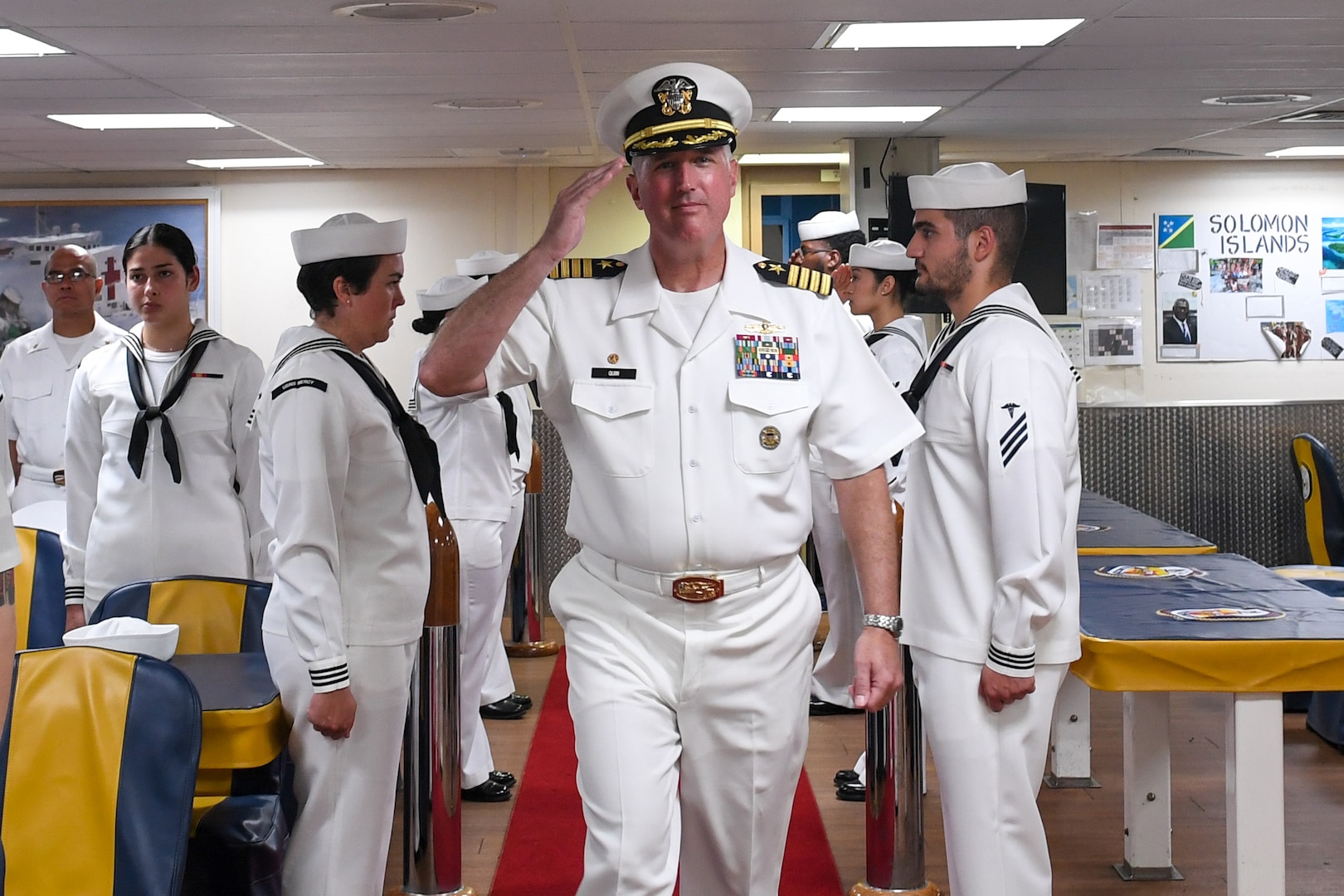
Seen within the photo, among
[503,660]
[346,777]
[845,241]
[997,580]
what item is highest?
[845,241]

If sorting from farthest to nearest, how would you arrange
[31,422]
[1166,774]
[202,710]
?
1. [31,422]
2. [1166,774]
3. [202,710]

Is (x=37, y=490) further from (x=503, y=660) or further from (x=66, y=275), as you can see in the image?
(x=503, y=660)

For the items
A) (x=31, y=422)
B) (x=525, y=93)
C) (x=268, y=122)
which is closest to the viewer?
(x=31, y=422)

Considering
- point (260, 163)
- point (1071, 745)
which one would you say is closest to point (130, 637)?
point (1071, 745)

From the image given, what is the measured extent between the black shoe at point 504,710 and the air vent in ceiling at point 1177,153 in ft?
20.2

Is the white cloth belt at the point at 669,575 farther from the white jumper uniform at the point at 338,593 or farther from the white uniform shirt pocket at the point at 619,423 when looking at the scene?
the white jumper uniform at the point at 338,593

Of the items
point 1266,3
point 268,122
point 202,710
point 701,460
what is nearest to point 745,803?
point 701,460

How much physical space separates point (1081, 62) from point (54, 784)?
18.0 feet

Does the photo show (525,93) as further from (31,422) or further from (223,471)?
(223,471)

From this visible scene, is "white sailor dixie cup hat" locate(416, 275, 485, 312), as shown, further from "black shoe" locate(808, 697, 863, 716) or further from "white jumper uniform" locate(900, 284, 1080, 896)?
"white jumper uniform" locate(900, 284, 1080, 896)

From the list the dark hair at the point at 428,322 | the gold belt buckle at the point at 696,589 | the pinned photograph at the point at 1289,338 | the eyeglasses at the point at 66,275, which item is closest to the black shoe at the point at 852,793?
the dark hair at the point at 428,322

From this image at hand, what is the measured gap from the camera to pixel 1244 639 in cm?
308

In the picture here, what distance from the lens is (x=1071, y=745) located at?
483cm

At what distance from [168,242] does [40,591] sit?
1181mm
